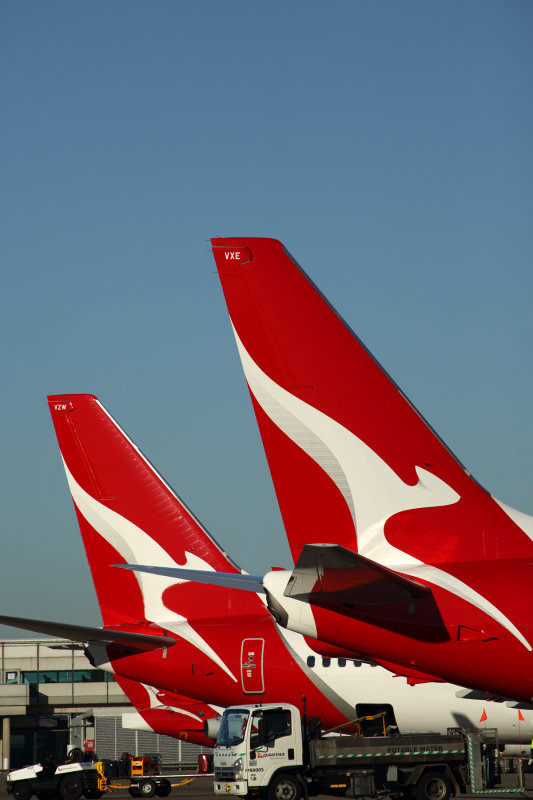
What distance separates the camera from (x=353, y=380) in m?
13.4

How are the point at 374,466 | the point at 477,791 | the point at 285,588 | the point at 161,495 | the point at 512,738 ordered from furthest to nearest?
the point at 161,495 < the point at 512,738 < the point at 477,791 < the point at 374,466 < the point at 285,588

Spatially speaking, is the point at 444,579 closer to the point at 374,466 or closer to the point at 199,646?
the point at 374,466

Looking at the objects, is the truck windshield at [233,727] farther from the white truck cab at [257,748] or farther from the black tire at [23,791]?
the black tire at [23,791]

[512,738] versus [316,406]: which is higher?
[316,406]

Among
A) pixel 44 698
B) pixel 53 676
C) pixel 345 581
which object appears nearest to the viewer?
pixel 345 581

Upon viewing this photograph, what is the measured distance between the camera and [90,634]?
24969 mm

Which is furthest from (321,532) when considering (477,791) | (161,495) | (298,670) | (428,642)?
(161,495)

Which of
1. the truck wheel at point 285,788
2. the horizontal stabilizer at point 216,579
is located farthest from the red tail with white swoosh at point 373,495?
the truck wheel at point 285,788

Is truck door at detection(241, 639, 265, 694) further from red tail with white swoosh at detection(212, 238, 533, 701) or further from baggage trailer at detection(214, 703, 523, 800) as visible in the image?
red tail with white swoosh at detection(212, 238, 533, 701)

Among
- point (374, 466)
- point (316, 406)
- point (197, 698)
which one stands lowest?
point (197, 698)

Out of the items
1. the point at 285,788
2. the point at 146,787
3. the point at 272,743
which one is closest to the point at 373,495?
the point at 272,743

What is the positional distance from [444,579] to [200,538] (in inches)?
646

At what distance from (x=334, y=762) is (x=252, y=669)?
5.08 meters

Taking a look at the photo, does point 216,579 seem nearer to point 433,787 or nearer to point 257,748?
point 257,748
